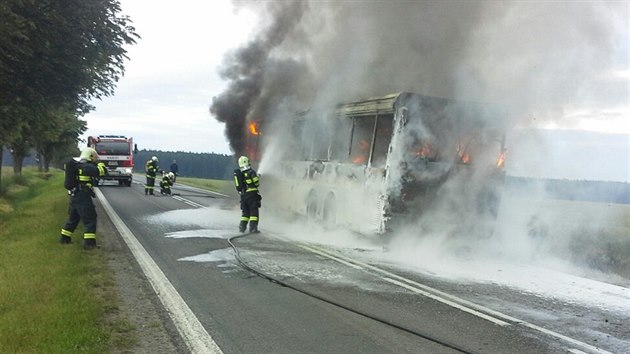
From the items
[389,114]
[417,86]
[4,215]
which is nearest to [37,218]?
[4,215]

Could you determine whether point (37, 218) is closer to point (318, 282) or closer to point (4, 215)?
point (4, 215)

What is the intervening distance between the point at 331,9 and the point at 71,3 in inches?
264

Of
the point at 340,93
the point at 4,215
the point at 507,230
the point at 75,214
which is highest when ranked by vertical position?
the point at 340,93

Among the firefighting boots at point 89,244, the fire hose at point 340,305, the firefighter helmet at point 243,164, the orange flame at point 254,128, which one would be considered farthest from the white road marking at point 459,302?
the orange flame at point 254,128

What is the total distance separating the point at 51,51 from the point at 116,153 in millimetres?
16517

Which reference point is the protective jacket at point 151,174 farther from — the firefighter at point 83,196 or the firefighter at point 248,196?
the firefighter at point 83,196

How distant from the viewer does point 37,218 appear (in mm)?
13070

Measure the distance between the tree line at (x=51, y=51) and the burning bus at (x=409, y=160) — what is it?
270 inches

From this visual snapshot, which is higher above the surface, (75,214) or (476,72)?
(476,72)

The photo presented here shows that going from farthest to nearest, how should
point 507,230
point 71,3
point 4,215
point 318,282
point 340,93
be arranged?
1. point 4,215
2. point 340,93
3. point 71,3
4. point 507,230
5. point 318,282

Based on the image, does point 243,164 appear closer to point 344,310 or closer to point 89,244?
point 89,244

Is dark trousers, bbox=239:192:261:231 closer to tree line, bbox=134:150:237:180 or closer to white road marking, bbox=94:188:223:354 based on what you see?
white road marking, bbox=94:188:223:354

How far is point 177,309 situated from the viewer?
5.27 meters

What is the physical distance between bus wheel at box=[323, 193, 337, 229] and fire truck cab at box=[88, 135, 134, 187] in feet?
65.2
